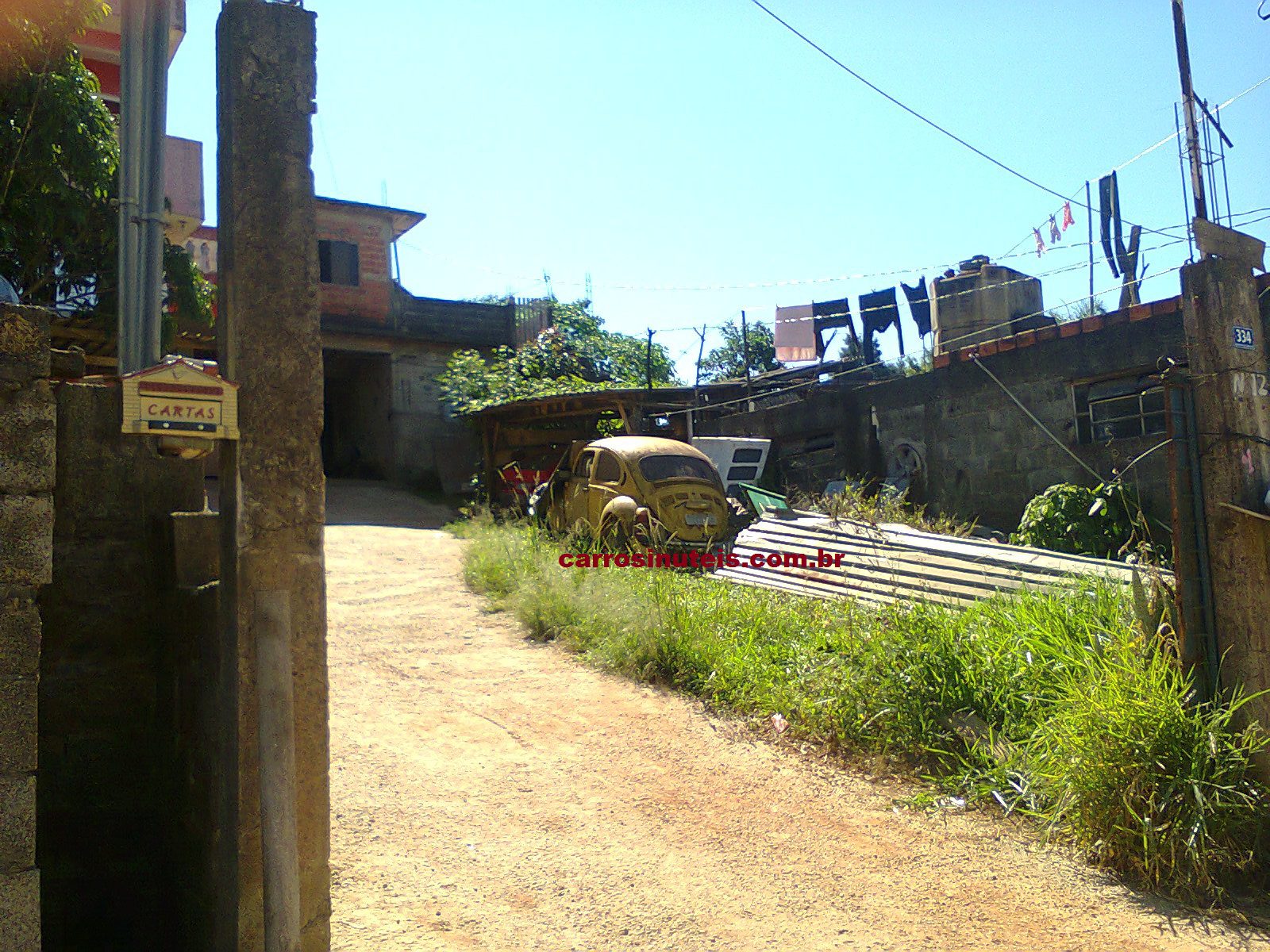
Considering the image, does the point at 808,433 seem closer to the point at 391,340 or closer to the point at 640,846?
the point at 391,340

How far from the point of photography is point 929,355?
1541 centimetres

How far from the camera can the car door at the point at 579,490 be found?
12.9 meters

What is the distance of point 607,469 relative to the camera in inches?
496

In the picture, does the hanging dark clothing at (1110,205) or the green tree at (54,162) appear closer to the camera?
the green tree at (54,162)

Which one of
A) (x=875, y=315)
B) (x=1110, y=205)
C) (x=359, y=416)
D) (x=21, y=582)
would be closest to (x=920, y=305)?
(x=875, y=315)

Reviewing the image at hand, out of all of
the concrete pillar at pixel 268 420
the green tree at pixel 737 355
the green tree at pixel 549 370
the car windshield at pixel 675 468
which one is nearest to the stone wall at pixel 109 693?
the concrete pillar at pixel 268 420

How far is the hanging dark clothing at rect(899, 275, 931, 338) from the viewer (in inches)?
639

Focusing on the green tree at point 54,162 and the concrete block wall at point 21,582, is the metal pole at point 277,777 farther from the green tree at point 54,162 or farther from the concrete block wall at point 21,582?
the green tree at point 54,162

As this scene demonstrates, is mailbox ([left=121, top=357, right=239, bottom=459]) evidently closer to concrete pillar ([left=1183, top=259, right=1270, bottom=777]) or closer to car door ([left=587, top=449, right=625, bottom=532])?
concrete pillar ([left=1183, top=259, right=1270, bottom=777])

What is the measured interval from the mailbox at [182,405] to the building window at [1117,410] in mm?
10395

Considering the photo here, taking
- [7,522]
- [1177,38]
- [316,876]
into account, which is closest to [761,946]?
[316,876]

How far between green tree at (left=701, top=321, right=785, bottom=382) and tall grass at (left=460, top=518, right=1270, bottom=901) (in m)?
19.3

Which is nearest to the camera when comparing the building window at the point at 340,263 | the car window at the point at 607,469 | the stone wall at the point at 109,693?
the stone wall at the point at 109,693

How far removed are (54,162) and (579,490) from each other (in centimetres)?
707
